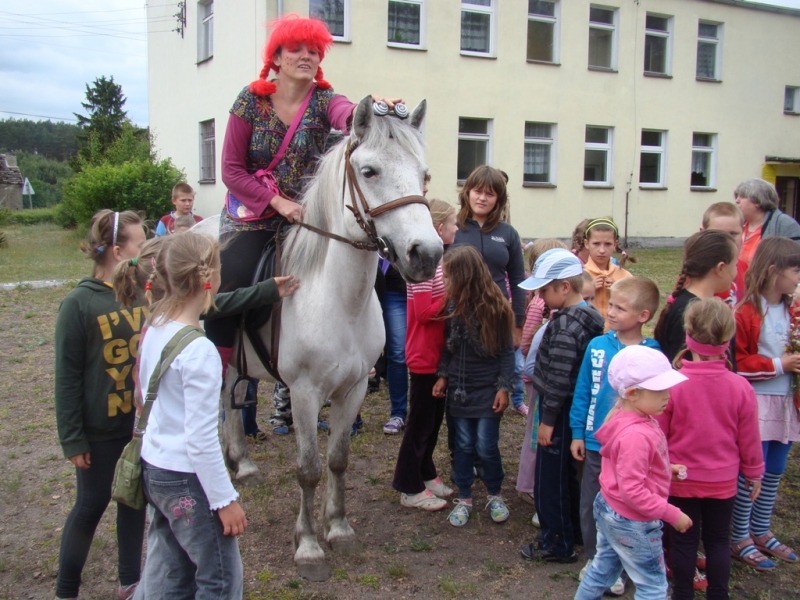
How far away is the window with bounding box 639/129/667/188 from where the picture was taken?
19.5 m

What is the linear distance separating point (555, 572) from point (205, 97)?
17207mm

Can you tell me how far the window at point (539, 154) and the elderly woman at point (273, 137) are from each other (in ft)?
48.8

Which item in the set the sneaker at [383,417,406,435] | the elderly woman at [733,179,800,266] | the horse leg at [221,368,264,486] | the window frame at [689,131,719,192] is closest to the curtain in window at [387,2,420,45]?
the window frame at [689,131,719,192]

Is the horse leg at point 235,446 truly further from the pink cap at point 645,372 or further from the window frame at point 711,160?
the window frame at point 711,160

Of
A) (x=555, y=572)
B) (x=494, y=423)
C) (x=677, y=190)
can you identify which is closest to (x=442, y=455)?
(x=494, y=423)

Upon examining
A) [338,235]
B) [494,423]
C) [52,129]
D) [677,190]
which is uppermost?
[52,129]

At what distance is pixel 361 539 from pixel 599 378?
5.44 ft

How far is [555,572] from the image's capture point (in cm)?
323

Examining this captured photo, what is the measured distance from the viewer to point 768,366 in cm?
330

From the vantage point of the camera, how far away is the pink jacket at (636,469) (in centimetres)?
237

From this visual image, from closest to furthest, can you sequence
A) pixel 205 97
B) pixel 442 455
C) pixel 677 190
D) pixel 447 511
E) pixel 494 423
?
A: pixel 494 423 < pixel 447 511 < pixel 442 455 < pixel 205 97 < pixel 677 190

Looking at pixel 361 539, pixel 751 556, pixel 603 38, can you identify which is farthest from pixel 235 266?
pixel 603 38

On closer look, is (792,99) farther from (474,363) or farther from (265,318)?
(265,318)

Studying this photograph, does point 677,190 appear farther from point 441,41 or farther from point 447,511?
point 447,511
